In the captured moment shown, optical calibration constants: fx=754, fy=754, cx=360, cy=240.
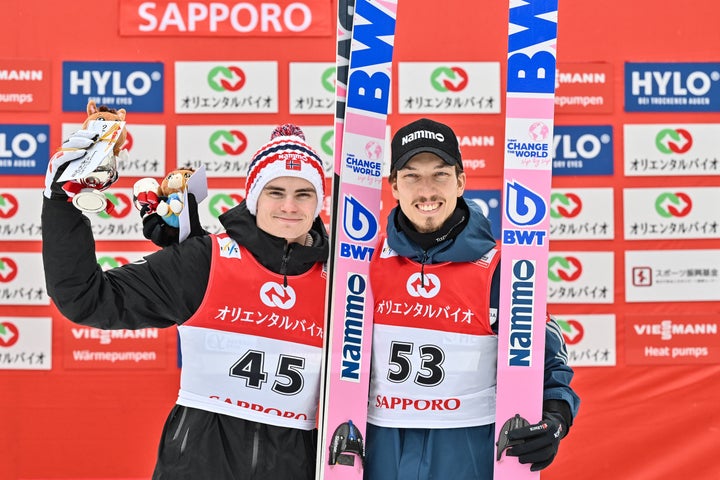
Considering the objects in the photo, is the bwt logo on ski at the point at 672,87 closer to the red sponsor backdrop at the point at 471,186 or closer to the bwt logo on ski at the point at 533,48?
the red sponsor backdrop at the point at 471,186

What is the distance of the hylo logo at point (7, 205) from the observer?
3.57 meters

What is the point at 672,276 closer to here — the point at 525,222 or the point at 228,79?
the point at 525,222

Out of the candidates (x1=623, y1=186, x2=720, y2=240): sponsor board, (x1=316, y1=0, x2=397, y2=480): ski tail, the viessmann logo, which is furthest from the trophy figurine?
the viessmann logo

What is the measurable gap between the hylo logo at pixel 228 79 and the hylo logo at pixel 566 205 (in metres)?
1.61

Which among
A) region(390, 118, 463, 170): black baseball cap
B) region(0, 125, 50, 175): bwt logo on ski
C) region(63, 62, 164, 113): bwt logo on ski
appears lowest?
region(390, 118, 463, 170): black baseball cap

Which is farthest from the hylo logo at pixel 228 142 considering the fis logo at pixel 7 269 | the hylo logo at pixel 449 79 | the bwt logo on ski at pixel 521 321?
the bwt logo on ski at pixel 521 321

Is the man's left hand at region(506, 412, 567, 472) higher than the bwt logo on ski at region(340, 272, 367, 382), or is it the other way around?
the bwt logo on ski at region(340, 272, 367, 382)

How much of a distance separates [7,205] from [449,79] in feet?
7.16

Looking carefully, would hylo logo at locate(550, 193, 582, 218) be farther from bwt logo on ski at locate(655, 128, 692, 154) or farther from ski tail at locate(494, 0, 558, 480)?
ski tail at locate(494, 0, 558, 480)

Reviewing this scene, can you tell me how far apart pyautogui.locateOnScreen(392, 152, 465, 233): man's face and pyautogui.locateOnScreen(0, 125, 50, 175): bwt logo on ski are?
2.38 m

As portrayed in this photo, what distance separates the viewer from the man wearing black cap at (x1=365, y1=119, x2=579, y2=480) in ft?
5.83

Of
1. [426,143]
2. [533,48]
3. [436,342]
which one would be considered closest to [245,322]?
[436,342]

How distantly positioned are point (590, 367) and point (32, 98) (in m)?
2.96

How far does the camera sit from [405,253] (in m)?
1.83
